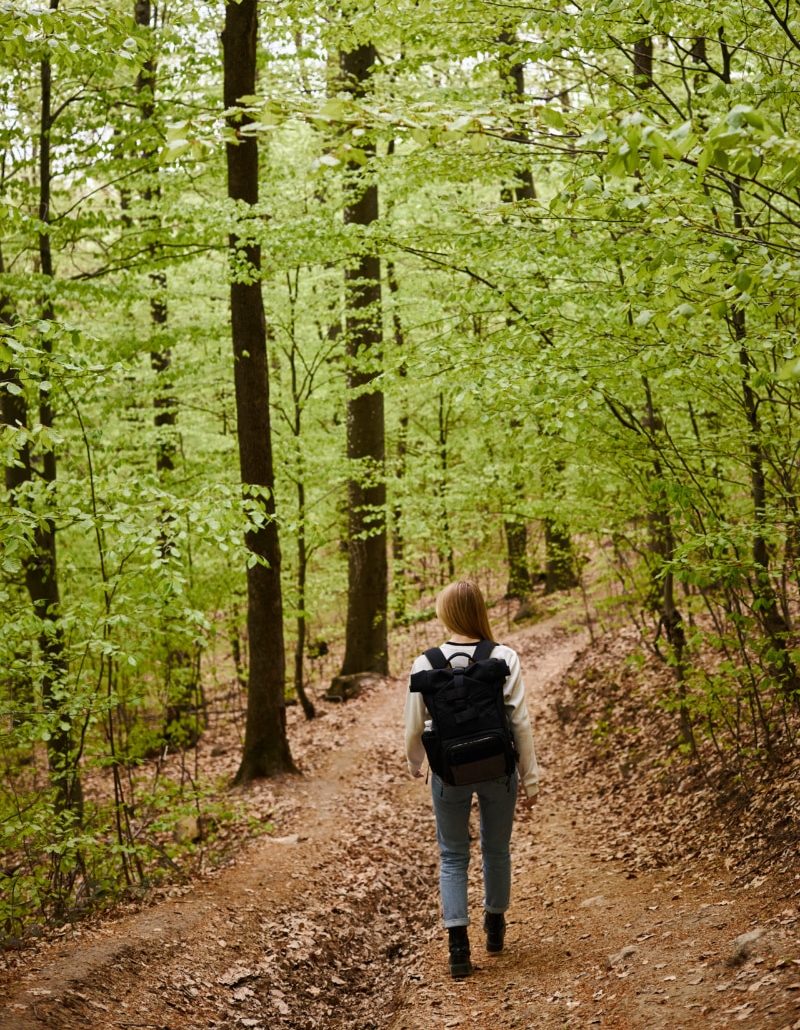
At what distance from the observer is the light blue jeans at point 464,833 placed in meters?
5.03

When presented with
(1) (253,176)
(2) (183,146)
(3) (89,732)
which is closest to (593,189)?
(2) (183,146)

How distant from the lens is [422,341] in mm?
8211

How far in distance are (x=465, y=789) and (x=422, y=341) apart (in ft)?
15.0

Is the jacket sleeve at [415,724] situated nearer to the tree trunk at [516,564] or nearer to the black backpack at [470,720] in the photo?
the black backpack at [470,720]

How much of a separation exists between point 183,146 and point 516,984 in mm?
4729

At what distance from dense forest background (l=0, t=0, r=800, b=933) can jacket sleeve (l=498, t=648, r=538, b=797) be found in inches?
56.3

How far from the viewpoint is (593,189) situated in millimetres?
3494

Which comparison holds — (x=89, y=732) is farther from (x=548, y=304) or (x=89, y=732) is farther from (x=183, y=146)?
(x=183, y=146)

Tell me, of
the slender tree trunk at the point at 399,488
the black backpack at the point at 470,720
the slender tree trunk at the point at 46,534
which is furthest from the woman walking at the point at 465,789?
the slender tree trunk at the point at 399,488

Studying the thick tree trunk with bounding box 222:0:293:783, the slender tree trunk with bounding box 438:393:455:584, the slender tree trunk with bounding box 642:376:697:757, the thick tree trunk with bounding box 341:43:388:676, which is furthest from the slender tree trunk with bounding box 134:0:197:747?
the slender tree trunk with bounding box 438:393:455:584

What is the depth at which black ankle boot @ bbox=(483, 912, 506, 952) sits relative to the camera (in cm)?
538

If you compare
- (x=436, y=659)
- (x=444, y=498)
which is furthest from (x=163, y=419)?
(x=436, y=659)

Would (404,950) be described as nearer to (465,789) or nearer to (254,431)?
(465,789)

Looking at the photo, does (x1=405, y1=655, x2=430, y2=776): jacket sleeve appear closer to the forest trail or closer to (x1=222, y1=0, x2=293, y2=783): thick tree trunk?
the forest trail
